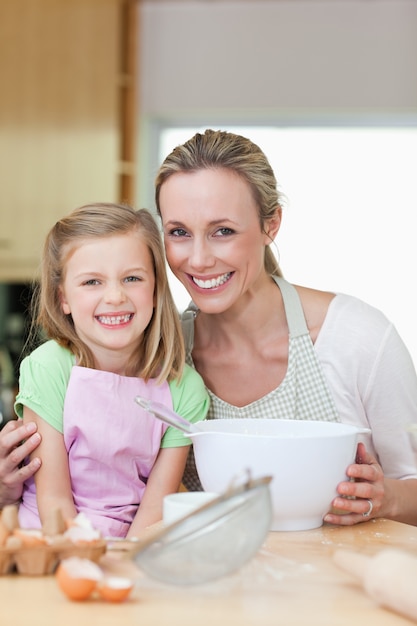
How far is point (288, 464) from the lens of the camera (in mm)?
1151

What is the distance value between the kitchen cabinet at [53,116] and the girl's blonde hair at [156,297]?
89.3 inches

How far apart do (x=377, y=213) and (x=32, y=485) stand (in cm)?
380

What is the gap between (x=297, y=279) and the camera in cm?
512

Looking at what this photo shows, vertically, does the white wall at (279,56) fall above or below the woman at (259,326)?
above

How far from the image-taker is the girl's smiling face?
1464mm

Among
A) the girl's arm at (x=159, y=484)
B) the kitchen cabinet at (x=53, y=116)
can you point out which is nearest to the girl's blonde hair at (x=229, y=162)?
the girl's arm at (x=159, y=484)

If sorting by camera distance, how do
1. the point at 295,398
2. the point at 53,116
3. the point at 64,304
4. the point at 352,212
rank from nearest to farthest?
the point at 64,304 → the point at 295,398 → the point at 53,116 → the point at 352,212

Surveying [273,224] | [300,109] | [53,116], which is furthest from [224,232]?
[300,109]

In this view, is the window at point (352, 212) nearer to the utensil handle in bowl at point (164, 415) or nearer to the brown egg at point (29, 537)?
the utensil handle in bowl at point (164, 415)

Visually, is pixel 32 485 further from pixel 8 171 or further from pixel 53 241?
pixel 8 171

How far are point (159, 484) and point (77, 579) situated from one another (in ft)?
1.98

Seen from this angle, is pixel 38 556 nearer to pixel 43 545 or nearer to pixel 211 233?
pixel 43 545

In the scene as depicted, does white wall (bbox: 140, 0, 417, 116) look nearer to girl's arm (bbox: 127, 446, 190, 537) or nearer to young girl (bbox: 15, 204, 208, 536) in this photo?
young girl (bbox: 15, 204, 208, 536)

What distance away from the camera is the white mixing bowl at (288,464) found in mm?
1146
